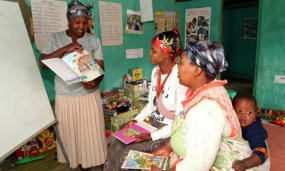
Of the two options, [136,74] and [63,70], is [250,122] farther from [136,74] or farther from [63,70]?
[136,74]

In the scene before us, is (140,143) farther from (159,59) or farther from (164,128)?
(159,59)

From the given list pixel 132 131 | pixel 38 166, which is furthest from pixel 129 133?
pixel 38 166

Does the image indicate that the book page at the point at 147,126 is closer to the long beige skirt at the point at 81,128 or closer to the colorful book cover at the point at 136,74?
the long beige skirt at the point at 81,128

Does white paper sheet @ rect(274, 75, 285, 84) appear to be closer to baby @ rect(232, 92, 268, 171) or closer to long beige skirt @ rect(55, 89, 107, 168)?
baby @ rect(232, 92, 268, 171)

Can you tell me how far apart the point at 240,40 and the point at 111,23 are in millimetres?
5699

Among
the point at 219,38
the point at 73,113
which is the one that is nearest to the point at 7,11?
the point at 73,113

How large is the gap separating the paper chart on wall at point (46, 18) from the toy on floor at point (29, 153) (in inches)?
42.9

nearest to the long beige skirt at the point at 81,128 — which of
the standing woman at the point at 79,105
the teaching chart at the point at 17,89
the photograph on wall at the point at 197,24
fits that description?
the standing woman at the point at 79,105

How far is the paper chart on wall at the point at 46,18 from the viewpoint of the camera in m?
2.40

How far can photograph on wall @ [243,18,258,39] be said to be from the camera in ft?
23.1

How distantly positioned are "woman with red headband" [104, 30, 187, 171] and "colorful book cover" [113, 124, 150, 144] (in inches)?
1.6

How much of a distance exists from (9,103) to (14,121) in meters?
0.13

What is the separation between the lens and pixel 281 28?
12.0ft

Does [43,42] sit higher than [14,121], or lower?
higher
